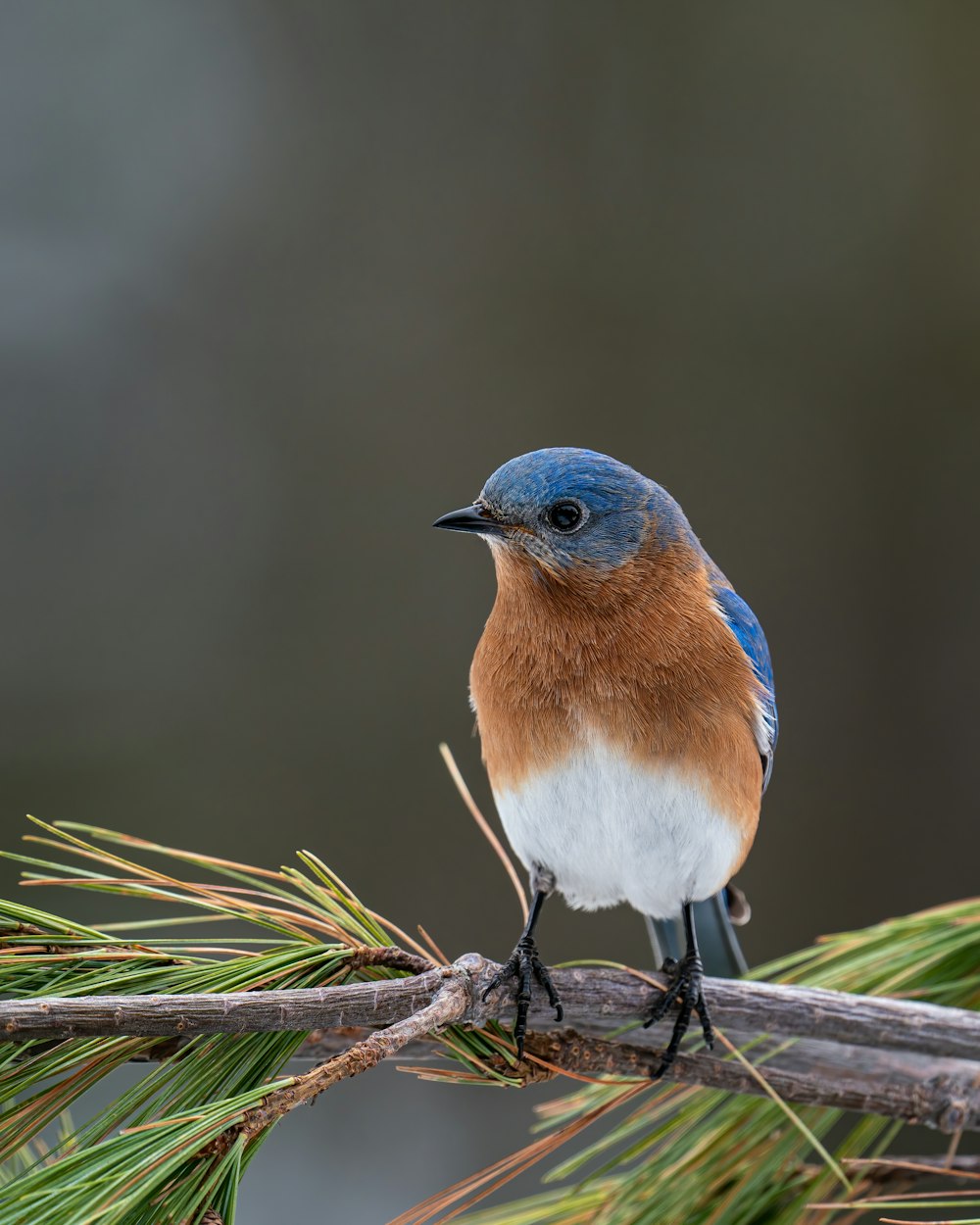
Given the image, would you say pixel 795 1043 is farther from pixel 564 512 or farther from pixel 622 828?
pixel 564 512

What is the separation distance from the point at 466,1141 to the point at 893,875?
1.33 m

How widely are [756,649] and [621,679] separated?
31cm

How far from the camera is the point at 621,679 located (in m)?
1.50

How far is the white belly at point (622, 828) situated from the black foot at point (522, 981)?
24 centimetres

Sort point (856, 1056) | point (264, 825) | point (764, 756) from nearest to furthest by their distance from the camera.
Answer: point (856, 1056), point (764, 756), point (264, 825)

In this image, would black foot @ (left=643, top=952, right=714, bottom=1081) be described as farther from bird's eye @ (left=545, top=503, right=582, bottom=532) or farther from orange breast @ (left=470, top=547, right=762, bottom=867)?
bird's eye @ (left=545, top=503, right=582, bottom=532)

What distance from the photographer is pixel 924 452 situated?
10.3 ft

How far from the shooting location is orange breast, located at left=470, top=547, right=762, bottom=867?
1491mm

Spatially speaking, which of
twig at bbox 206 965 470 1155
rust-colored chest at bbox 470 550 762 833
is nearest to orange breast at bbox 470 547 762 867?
rust-colored chest at bbox 470 550 762 833

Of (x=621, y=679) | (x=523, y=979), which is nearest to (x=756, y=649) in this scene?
(x=621, y=679)

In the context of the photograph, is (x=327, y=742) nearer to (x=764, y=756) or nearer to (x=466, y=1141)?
(x=466, y=1141)

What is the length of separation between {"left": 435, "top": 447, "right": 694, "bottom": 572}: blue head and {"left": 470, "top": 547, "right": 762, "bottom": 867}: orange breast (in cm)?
A: 3

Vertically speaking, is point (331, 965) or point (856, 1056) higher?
point (331, 965)

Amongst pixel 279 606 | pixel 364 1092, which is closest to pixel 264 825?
pixel 279 606
